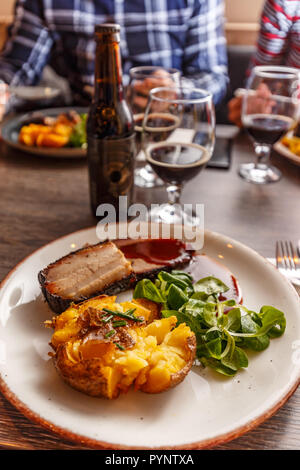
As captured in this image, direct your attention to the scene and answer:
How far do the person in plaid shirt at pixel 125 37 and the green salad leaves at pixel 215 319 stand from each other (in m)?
2.32

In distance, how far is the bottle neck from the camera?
1283mm

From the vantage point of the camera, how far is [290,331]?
0.96 m

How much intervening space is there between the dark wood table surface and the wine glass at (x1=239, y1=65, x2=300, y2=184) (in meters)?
0.14

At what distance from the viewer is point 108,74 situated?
1327 millimetres

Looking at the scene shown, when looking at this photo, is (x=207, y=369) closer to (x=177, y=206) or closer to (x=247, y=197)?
(x=177, y=206)

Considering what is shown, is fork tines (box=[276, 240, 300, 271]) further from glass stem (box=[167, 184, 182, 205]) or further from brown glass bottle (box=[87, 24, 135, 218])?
brown glass bottle (box=[87, 24, 135, 218])

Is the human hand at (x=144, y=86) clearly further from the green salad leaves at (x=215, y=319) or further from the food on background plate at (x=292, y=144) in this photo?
the green salad leaves at (x=215, y=319)

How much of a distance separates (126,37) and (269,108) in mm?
1819

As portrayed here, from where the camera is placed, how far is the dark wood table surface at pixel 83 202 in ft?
4.66

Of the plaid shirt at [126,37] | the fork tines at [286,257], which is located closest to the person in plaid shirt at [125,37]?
the plaid shirt at [126,37]

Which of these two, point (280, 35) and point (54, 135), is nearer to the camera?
point (54, 135)

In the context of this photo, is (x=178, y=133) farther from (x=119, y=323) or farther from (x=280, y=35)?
(x=280, y=35)

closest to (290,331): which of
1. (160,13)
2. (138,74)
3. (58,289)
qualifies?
(58,289)

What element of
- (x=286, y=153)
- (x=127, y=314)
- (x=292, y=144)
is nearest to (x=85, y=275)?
(x=127, y=314)
